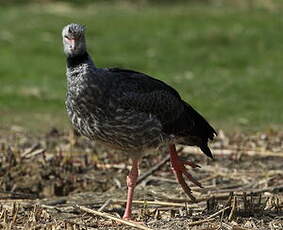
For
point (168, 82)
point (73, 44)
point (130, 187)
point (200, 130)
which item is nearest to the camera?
point (73, 44)

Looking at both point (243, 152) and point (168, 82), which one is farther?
point (168, 82)

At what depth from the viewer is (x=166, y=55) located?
81.0 ft

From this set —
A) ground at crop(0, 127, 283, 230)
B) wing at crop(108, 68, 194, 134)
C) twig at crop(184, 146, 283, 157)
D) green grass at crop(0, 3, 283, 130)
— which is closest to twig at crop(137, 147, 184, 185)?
ground at crop(0, 127, 283, 230)

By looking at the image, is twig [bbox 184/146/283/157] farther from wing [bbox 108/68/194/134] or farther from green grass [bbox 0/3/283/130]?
green grass [bbox 0/3/283/130]

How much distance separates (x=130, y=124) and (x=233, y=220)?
1165mm

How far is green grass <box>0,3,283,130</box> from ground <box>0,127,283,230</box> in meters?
4.39

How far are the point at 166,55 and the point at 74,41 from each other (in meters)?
17.9

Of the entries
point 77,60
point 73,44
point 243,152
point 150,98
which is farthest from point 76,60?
point 243,152

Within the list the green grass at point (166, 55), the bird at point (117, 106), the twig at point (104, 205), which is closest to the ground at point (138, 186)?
the twig at point (104, 205)

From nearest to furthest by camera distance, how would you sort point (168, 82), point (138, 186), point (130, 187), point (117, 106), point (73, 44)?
1. point (73, 44)
2. point (117, 106)
3. point (130, 187)
4. point (138, 186)
5. point (168, 82)

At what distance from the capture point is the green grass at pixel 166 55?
1725 centimetres

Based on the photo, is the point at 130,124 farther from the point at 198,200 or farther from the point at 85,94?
the point at 198,200

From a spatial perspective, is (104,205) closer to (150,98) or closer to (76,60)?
(150,98)

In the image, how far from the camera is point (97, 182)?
945cm
